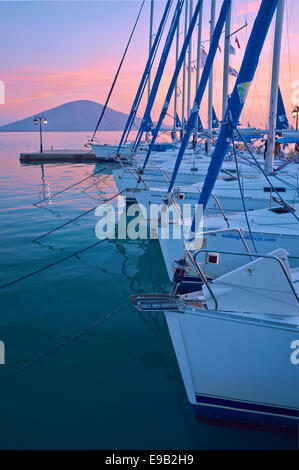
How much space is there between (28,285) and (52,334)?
254 centimetres

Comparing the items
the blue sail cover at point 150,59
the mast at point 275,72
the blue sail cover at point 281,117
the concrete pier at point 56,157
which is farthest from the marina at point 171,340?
the concrete pier at point 56,157

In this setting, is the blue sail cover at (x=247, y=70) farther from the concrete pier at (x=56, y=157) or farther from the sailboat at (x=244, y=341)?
the concrete pier at (x=56, y=157)

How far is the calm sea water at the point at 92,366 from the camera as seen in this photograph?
14.9 ft

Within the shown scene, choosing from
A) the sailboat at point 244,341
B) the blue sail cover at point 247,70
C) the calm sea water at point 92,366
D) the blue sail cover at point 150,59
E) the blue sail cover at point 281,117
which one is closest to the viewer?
the sailboat at point 244,341

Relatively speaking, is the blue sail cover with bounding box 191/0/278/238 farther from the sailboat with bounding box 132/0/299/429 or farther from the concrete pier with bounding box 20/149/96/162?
the concrete pier with bounding box 20/149/96/162

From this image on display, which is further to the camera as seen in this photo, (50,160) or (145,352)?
(50,160)

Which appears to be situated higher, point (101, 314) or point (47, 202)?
point (47, 202)

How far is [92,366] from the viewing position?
580 cm

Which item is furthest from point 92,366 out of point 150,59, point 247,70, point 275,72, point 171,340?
point 150,59

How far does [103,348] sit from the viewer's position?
248 inches

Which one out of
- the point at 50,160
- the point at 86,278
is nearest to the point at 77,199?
the point at 86,278

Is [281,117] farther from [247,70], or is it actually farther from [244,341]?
[244,341]

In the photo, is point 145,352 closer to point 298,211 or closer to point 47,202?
point 298,211
